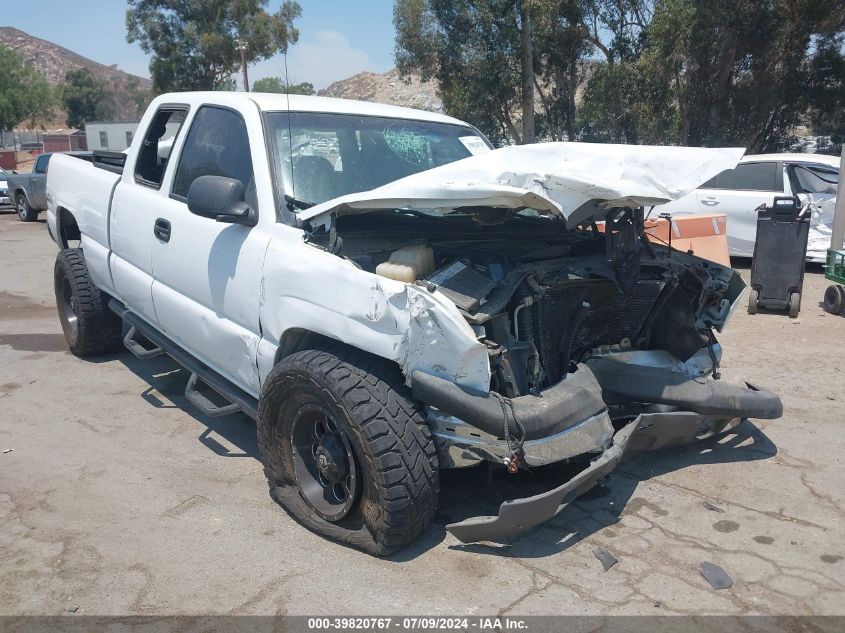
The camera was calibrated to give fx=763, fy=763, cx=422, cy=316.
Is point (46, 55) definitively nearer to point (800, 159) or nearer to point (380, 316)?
point (800, 159)

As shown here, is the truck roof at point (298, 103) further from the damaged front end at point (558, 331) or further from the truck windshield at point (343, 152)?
the damaged front end at point (558, 331)

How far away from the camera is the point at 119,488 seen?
13.4 feet

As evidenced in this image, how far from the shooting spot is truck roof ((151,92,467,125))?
4289 millimetres

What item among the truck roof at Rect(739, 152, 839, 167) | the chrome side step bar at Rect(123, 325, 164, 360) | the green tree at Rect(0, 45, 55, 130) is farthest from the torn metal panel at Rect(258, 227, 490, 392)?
the green tree at Rect(0, 45, 55, 130)

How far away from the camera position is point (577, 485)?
123 inches

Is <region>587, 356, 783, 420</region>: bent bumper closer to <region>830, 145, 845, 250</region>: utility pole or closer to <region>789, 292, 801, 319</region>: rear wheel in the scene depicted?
<region>789, 292, 801, 319</region>: rear wheel

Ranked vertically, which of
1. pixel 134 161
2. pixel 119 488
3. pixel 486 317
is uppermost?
pixel 134 161

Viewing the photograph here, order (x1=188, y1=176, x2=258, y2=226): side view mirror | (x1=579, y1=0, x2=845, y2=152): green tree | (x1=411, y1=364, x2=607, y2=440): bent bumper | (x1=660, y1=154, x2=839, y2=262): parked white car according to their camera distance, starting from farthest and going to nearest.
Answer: (x1=579, y1=0, x2=845, y2=152): green tree
(x1=660, y1=154, x2=839, y2=262): parked white car
(x1=188, y1=176, x2=258, y2=226): side view mirror
(x1=411, y1=364, x2=607, y2=440): bent bumper

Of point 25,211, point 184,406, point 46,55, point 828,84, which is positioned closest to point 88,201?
point 184,406

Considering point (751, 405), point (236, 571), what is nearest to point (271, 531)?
point (236, 571)

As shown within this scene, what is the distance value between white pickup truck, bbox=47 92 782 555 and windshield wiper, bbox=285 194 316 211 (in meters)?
0.01

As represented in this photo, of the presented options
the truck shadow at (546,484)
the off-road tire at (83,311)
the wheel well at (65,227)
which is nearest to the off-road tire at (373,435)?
the truck shadow at (546,484)

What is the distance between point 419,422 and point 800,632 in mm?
1627

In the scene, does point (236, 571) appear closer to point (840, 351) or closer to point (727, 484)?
point (727, 484)
